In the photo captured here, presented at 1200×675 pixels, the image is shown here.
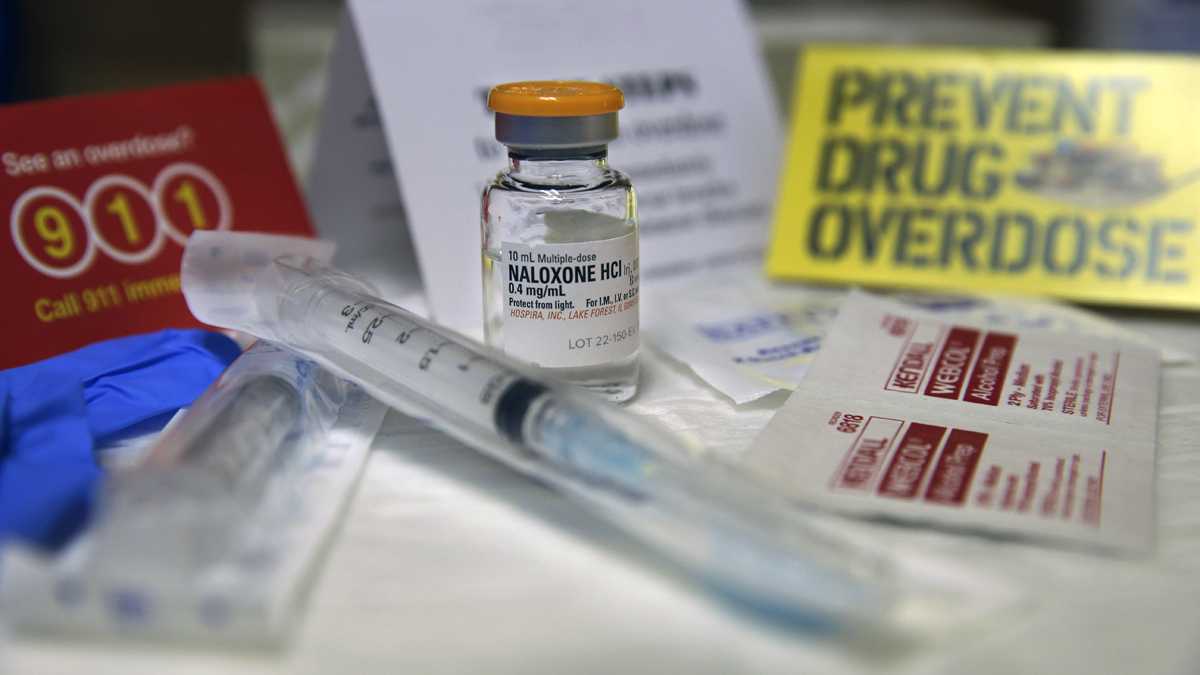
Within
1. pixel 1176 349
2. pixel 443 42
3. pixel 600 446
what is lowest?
pixel 1176 349

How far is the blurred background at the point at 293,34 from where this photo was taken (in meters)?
1.23

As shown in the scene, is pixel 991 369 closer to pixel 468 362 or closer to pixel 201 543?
pixel 468 362

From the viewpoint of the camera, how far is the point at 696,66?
0.90 m

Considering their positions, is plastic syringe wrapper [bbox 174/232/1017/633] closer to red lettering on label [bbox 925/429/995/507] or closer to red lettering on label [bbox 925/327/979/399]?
red lettering on label [bbox 925/429/995/507]

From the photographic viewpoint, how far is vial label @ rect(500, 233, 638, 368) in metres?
0.55

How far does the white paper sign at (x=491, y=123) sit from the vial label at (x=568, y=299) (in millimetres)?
190

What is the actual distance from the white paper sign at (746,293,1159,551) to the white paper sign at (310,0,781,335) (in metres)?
0.21

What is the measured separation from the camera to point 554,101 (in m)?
0.52

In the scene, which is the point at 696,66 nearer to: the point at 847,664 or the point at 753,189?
the point at 753,189

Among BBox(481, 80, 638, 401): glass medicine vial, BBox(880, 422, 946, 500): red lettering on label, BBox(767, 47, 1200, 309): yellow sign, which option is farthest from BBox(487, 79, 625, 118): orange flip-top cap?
BBox(767, 47, 1200, 309): yellow sign

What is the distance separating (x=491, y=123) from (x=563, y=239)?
231 mm

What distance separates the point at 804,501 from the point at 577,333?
0.16m

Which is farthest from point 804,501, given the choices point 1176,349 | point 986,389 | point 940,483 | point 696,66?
point 696,66

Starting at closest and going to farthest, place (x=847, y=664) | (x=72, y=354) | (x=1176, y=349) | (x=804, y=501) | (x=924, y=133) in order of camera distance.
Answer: (x=847, y=664) → (x=804, y=501) → (x=72, y=354) → (x=1176, y=349) → (x=924, y=133)
